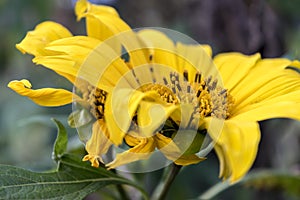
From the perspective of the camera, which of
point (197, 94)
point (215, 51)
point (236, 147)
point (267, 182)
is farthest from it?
point (215, 51)

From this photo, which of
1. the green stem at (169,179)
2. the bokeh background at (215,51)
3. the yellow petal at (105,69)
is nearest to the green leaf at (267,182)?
the bokeh background at (215,51)

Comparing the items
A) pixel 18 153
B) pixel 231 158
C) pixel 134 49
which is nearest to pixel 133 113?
pixel 231 158

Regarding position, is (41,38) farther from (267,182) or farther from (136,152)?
(267,182)

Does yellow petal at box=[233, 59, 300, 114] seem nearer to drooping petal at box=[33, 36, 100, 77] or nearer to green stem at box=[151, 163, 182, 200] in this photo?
green stem at box=[151, 163, 182, 200]

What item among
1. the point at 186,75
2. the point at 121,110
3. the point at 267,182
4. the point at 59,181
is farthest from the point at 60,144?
the point at 267,182

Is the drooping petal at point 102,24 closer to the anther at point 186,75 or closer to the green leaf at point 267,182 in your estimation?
the anther at point 186,75

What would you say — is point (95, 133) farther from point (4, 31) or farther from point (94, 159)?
point (4, 31)
